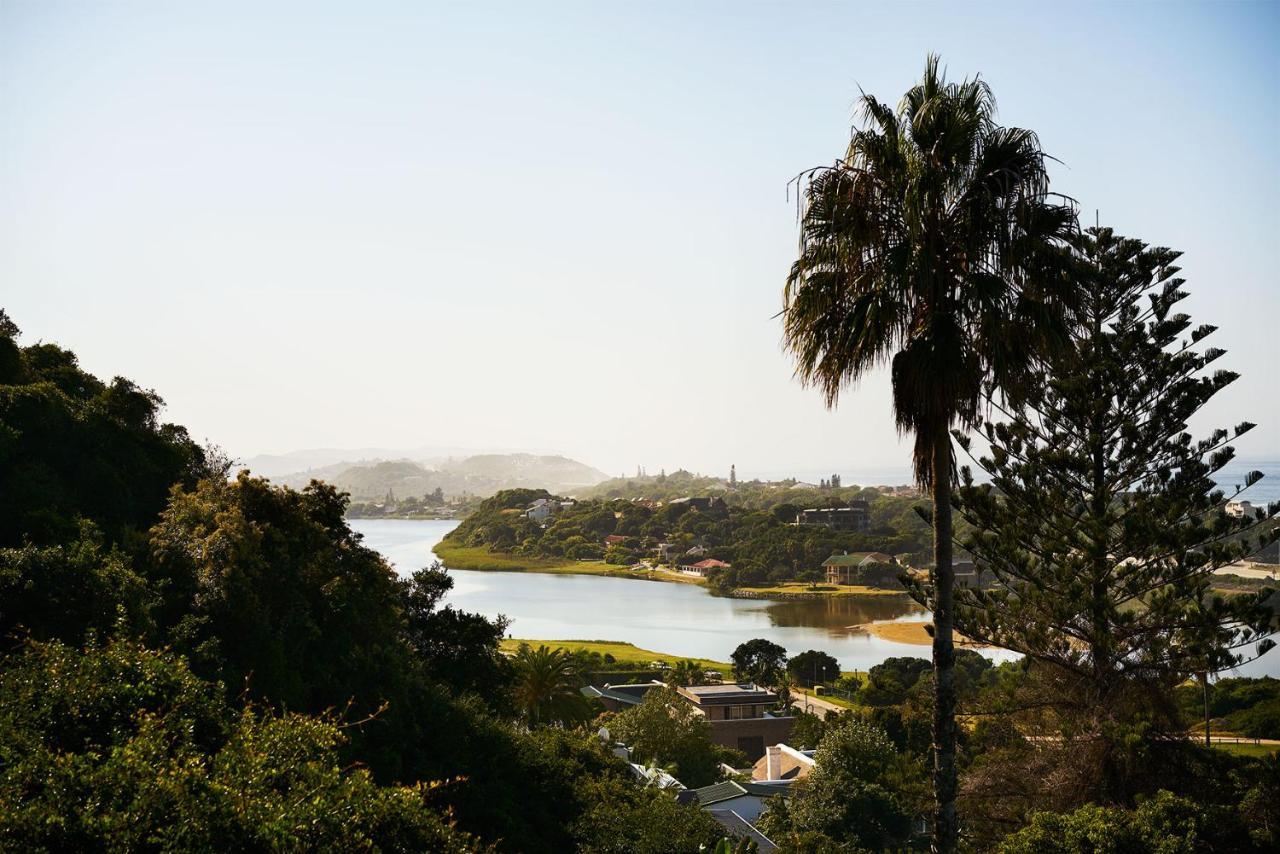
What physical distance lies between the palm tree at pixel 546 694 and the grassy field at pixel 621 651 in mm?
15401

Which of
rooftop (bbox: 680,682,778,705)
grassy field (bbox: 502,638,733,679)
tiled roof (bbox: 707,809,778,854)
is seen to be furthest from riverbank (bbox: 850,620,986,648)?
tiled roof (bbox: 707,809,778,854)

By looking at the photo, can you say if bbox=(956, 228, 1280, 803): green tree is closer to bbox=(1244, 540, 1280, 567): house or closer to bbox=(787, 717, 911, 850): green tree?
bbox=(787, 717, 911, 850): green tree

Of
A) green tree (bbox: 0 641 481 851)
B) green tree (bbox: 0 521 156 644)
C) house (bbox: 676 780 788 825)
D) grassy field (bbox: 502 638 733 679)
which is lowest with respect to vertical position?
grassy field (bbox: 502 638 733 679)

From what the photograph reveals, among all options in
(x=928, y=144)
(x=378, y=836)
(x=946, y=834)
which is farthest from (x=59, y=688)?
(x=928, y=144)

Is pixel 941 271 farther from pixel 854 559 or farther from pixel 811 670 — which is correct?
pixel 854 559

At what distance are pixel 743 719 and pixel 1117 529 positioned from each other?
54.5ft

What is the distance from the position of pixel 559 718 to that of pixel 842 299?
16402mm

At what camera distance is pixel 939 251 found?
543 centimetres

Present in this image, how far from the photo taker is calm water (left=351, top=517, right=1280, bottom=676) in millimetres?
43656

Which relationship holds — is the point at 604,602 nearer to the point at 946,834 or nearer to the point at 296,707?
the point at 296,707

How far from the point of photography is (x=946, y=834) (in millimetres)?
5320

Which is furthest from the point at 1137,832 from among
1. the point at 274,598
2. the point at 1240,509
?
the point at 1240,509

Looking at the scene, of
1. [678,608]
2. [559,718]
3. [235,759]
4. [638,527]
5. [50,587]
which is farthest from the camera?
[638,527]

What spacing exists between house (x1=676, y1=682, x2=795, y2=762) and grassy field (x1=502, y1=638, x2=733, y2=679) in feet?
26.0
